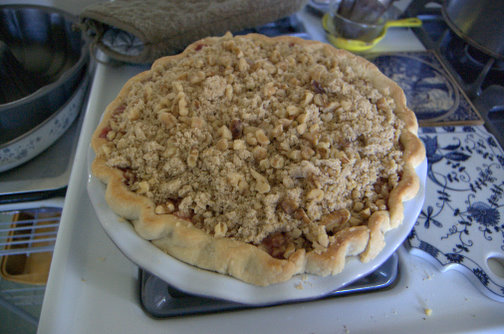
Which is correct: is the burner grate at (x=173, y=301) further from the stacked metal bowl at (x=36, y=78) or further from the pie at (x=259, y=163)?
the stacked metal bowl at (x=36, y=78)

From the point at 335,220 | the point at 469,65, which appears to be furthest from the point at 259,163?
the point at 469,65

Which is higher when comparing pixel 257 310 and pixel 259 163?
pixel 259 163

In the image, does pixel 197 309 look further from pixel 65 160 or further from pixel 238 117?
pixel 65 160

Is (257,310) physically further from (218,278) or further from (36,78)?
(36,78)

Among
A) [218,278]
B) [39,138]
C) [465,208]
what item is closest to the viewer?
[218,278]

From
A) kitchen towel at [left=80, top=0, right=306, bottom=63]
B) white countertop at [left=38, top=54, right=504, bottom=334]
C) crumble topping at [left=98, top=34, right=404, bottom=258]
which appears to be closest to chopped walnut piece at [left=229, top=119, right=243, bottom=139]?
crumble topping at [left=98, top=34, right=404, bottom=258]

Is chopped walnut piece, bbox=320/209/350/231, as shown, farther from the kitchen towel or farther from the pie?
the kitchen towel
